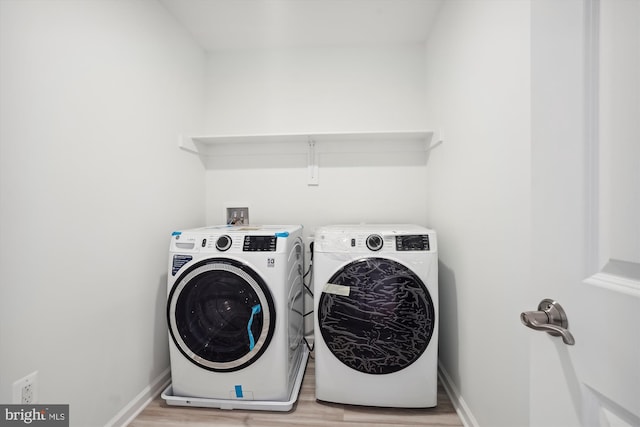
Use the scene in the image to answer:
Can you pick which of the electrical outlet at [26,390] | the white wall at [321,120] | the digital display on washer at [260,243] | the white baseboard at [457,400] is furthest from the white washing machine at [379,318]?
the electrical outlet at [26,390]

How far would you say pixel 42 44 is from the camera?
3.30 ft

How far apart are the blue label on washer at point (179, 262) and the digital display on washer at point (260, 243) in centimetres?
31

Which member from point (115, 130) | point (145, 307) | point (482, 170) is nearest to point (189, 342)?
point (145, 307)

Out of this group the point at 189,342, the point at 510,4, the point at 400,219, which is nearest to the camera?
the point at 510,4

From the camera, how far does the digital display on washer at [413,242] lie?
4.57ft

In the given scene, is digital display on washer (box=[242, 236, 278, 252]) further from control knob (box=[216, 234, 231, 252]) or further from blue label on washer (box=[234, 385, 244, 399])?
blue label on washer (box=[234, 385, 244, 399])

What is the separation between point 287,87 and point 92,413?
7.49ft

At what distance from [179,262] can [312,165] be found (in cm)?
116

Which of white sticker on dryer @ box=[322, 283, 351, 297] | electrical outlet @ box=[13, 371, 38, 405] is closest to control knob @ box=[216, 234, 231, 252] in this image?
white sticker on dryer @ box=[322, 283, 351, 297]

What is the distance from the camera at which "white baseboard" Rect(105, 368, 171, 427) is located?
1320 mm

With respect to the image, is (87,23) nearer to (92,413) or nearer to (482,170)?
(92,413)

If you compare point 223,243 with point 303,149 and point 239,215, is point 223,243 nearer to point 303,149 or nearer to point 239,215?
point 239,215

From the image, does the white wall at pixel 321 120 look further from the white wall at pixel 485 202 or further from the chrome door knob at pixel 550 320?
the chrome door knob at pixel 550 320

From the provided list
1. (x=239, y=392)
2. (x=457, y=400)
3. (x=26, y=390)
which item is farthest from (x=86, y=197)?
(x=457, y=400)
